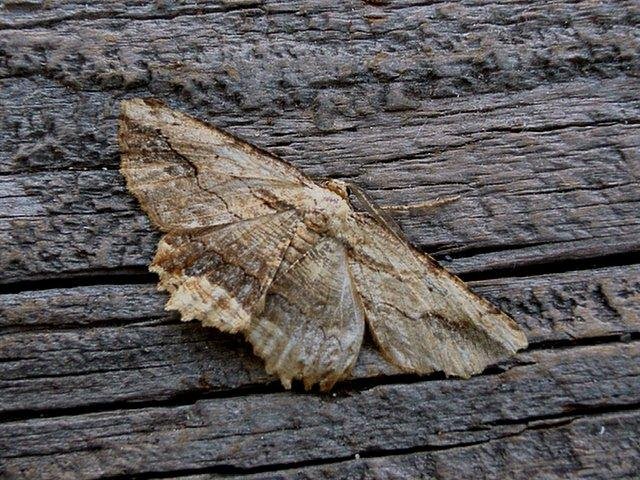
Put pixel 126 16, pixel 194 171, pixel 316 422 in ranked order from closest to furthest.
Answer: pixel 316 422 → pixel 194 171 → pixel 126 16

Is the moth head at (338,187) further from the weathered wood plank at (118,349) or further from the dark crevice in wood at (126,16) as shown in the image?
the dark crevice in wood at (126,16)

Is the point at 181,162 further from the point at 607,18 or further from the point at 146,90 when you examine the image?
the point at 607,18

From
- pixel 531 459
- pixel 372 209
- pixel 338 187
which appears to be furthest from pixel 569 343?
pixel 338 187

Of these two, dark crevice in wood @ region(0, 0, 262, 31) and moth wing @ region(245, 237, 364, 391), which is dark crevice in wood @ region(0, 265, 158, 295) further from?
dark crevice in wood @ region(0, 0, 262, 31)

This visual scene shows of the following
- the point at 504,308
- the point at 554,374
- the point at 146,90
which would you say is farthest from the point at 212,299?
the point at 554,374

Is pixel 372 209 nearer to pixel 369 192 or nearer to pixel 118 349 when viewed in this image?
pixel 369 192

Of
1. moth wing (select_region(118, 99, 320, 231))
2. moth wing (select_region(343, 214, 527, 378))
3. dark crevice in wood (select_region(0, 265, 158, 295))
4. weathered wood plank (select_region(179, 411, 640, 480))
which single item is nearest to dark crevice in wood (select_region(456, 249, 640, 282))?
moth wing (select_region(343, 214, 527, 378))
